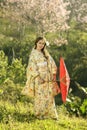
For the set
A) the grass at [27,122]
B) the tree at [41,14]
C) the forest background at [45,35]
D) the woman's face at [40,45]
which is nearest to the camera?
the grass at [27,122]

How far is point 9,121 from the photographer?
23.6ft

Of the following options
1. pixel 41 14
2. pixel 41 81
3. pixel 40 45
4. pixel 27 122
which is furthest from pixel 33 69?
pixel 41 14

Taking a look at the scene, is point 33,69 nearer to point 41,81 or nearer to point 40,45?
point 41,81

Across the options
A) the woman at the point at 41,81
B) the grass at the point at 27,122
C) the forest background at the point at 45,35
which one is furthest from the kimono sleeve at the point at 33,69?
the forest background at the point at 45,35

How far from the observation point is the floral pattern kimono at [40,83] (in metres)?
8.30

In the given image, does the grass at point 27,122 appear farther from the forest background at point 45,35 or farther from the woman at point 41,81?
the forest background at point 45,35

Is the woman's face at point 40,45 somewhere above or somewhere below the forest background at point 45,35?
above

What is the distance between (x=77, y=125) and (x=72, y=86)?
9.99 m

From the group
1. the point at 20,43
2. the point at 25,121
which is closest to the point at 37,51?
the point at 25,121

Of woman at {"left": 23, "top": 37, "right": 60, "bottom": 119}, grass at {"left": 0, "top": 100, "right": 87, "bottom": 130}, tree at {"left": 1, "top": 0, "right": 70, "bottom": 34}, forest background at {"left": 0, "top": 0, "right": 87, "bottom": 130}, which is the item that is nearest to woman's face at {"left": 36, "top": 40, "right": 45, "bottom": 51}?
woman at {"left": 23, "top": 37, "right": 60, "bottom": 119}

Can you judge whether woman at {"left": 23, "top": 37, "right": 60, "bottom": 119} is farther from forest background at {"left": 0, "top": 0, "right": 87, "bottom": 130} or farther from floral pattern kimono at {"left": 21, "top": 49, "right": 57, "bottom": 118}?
forest background at {"left": 0, "top": 0, "right": 87, "bottom": 130}

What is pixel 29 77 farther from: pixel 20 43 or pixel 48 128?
pixel 20 43

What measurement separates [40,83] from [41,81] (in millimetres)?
56

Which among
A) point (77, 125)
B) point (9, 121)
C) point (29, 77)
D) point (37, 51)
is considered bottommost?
point (77, 125)
